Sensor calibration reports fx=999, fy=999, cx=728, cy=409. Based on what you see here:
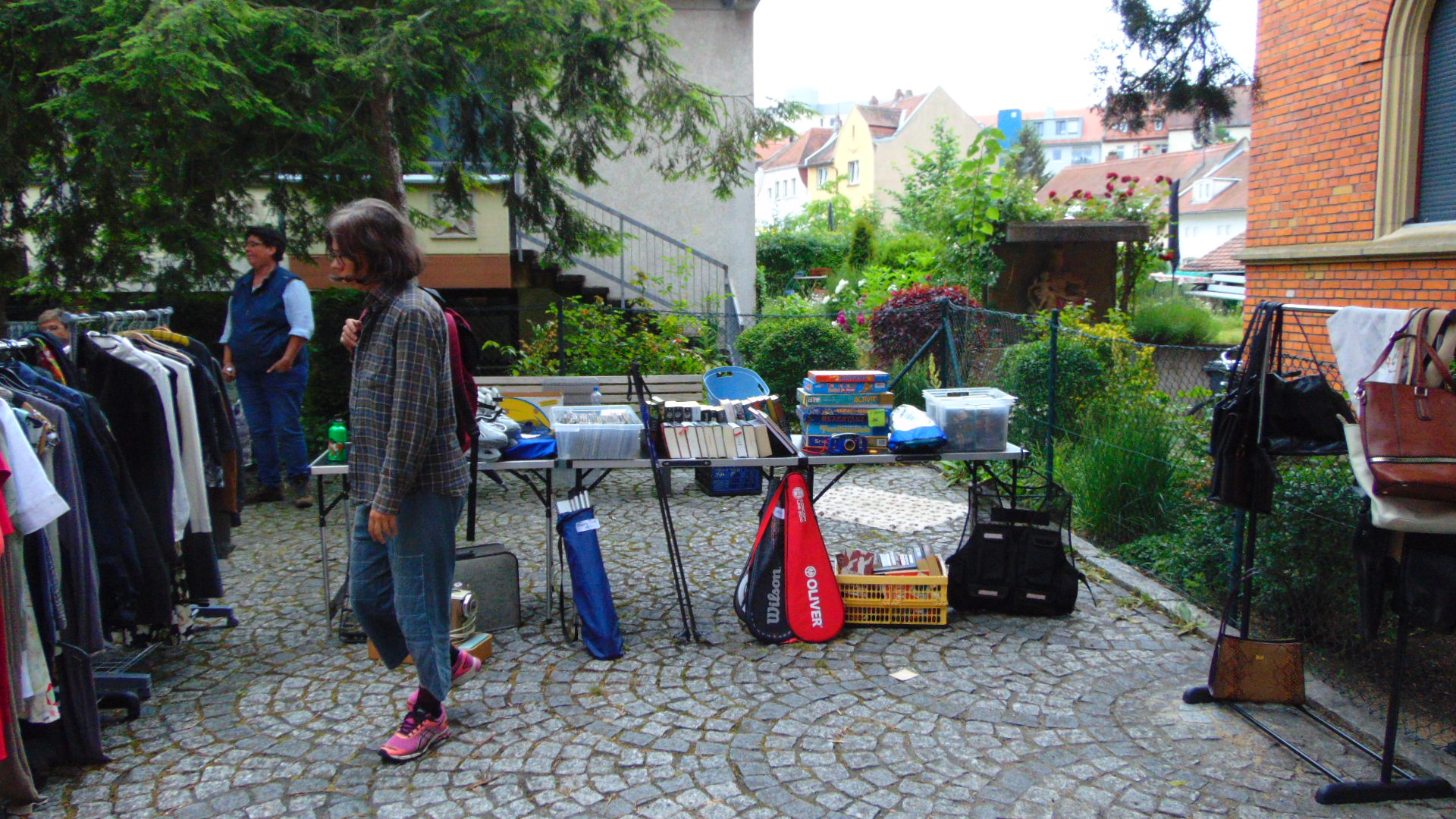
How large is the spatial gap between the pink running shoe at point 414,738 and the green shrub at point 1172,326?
14.7 meters

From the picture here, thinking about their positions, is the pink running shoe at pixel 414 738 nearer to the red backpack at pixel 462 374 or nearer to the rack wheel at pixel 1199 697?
the red backpack at pixel 462 374

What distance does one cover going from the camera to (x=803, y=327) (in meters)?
9.98

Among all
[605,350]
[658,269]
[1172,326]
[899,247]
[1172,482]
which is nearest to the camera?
[1172,482]

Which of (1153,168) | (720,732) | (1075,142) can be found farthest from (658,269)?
(1075,142)

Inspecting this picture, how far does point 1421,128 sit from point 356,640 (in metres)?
8.07

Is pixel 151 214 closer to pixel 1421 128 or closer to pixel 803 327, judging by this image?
A: pixel 803 327

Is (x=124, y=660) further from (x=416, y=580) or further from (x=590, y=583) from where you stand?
(x=590, y=583)

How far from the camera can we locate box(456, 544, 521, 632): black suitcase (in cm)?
490

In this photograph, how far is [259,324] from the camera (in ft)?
22.3

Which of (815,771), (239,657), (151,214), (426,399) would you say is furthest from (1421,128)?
(151,214)

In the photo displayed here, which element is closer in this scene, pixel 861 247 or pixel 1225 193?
pixel 861 247

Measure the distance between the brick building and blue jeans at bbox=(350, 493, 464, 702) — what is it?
23.4 feet

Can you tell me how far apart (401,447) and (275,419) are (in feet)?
14.1

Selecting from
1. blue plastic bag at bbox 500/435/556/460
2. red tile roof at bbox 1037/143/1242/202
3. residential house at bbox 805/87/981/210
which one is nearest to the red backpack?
blue plastic bag at bbox 500/435/556/460
